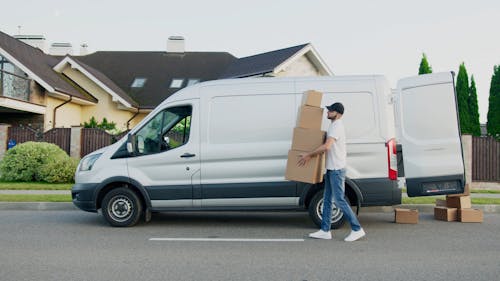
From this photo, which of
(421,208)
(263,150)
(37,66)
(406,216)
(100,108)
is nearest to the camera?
(263,150)

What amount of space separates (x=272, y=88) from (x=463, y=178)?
3.23 meters

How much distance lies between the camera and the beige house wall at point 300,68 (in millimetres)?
24025

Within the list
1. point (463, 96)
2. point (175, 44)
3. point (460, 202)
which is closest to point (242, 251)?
point (460, 202)

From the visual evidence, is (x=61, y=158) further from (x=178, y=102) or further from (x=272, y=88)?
(x=272, y=88)

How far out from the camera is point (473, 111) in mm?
24203

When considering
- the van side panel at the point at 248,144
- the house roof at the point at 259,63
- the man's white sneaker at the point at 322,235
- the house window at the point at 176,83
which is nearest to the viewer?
the man's white sneaker at the point at 322,235

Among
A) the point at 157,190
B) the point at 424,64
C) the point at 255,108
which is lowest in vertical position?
the point at 157,190

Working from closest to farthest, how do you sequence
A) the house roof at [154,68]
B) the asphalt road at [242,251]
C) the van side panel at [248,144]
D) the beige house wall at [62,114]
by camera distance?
the asphalt road at [242,251] → the van side panel at [248,144] → the beige house wall at [62,114] → the house roof at [154,68]

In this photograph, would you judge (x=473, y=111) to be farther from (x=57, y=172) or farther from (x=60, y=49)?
(x=60, y=49)

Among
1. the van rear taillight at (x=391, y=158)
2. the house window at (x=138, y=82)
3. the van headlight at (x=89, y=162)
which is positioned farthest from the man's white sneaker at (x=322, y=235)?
the house window at (x=138, y=82)

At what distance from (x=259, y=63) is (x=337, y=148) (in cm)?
1889

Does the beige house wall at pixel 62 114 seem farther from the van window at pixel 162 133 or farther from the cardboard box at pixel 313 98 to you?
the cardboard box at pixel 313 98

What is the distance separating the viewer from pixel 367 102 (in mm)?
7328

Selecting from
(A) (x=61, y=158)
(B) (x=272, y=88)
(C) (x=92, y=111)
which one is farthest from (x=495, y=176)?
(C) (x=92, y=111)
